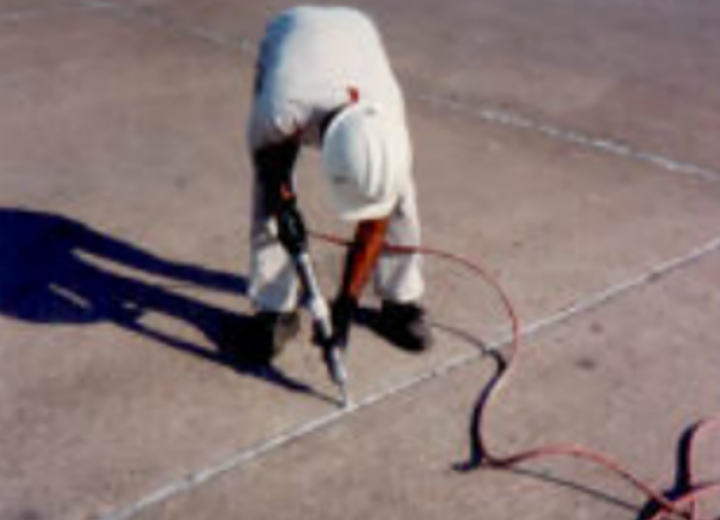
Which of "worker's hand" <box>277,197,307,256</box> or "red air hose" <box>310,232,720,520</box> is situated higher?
"worker's hand" <box>277,197,307,256</box>

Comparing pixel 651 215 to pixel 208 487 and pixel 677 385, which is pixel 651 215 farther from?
pixel 208 487

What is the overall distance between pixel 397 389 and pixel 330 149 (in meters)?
1.01

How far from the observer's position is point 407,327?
4160 millimetres

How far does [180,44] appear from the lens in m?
7.94

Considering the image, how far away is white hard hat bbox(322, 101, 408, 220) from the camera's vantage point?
3256mm

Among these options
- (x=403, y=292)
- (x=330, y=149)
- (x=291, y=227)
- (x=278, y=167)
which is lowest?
(x=403, y=292)

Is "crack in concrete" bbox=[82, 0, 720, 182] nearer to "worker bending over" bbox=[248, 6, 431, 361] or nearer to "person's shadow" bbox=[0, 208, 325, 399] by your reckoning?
"worker bending over" bbox=[248, 6, 431, 361]

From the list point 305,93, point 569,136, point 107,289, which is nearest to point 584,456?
point 305,93

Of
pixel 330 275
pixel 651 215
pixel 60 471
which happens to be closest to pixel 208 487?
pixel 60 471

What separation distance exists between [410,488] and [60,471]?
43.4 inches

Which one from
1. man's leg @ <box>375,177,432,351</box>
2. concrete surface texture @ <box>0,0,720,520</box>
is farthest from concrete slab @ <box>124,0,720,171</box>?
man's leg @ <box>375,177,432,351</box>

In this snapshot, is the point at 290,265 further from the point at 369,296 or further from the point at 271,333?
the point at 369,296

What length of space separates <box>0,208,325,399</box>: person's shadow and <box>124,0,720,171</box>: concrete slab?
109 inches

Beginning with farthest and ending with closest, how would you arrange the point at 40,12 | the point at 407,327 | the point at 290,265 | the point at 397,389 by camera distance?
the point at 40,12
the point at 407,327
the point at 290,265
the point at 397,389
